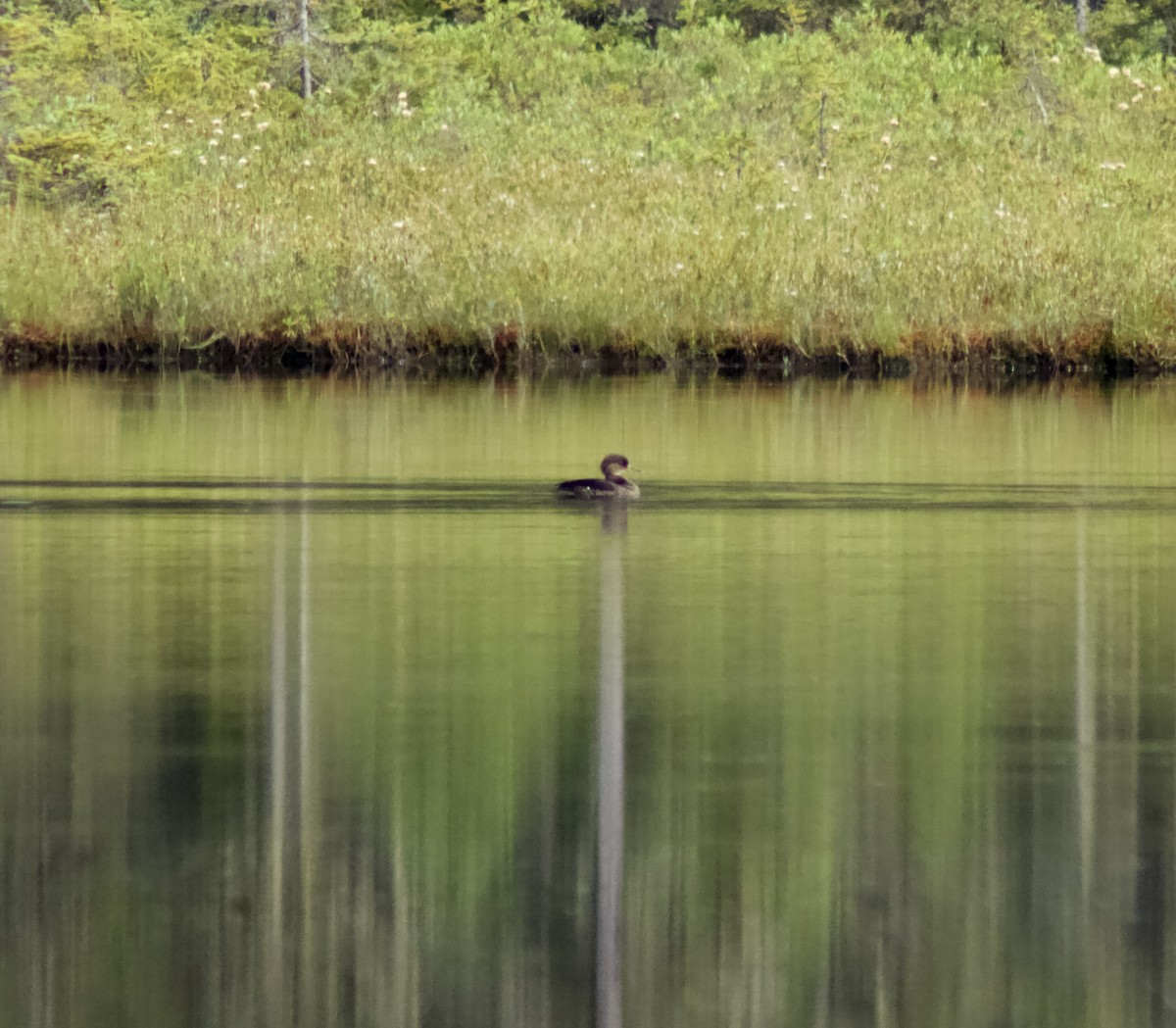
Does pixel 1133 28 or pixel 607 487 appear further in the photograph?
pixel 1133 28

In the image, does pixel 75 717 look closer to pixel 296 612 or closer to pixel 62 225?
pixel 296 612

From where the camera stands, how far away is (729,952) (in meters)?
5.75

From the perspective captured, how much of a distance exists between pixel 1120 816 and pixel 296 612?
14.2 ft

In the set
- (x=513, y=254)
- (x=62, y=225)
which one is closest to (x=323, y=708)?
(x=513, y=254)

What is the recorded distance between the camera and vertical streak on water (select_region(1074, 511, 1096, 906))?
661 cm

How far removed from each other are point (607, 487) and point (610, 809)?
24.9 ft

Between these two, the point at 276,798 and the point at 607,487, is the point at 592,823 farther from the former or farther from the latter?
the point at 607,487

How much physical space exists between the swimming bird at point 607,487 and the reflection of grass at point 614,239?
11.7 m

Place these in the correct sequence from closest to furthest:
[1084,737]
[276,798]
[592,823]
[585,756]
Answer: [592,823]
[276,798]
[585,756]
[1084,737]

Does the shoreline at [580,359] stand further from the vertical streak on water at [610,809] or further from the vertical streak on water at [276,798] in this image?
the vertical streak on water at [610,809]

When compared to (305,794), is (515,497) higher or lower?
higher

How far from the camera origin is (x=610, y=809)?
693cm

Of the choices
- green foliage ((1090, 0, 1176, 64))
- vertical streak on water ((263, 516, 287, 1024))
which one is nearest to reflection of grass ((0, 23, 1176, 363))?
green foliage ((1090, 0, 1176, 64))

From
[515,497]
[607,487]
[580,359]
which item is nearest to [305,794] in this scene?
[607,487]
